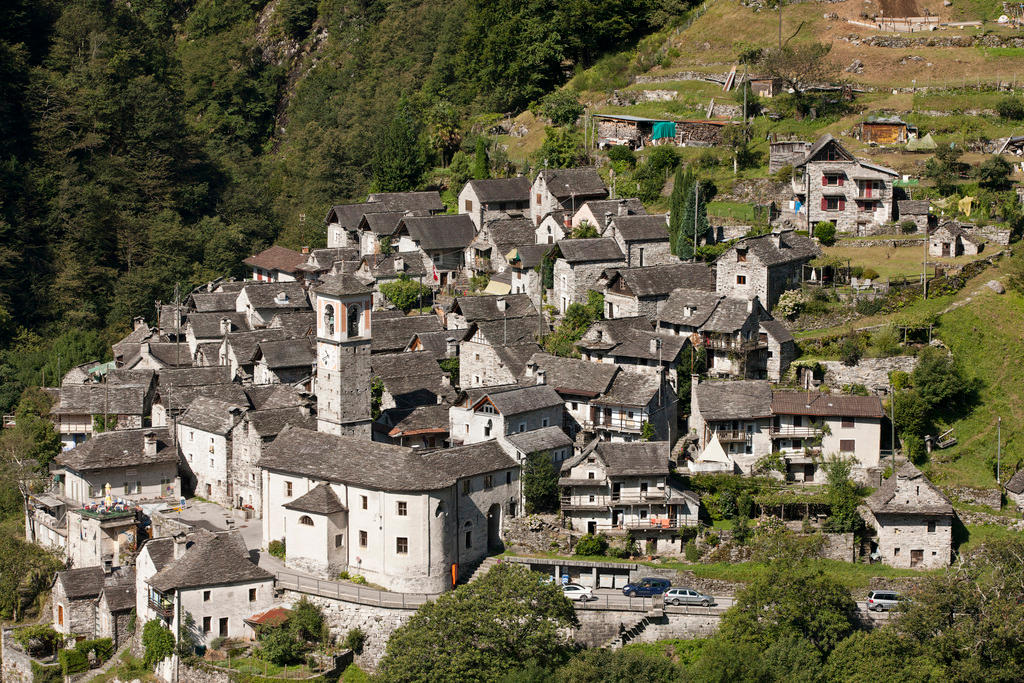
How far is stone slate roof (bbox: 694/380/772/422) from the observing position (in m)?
63.1

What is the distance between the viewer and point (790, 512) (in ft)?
197

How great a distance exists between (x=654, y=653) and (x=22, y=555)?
3170 cm

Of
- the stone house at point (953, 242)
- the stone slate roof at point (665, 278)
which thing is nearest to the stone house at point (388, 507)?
the stone slate roof at point (665, 278)

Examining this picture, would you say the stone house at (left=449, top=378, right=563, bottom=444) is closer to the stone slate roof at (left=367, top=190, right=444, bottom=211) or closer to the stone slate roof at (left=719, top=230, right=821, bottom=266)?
the stone slate roof at (left=719, top=230, right=821, bottom=266)

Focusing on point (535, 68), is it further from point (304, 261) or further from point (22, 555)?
point (22, 555)

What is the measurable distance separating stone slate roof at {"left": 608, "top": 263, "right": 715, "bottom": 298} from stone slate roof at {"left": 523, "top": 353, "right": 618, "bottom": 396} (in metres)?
6.60

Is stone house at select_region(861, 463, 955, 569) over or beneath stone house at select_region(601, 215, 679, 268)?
beneath

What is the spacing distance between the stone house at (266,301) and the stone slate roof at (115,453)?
14906mm

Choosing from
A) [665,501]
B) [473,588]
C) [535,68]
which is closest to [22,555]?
[473,588]

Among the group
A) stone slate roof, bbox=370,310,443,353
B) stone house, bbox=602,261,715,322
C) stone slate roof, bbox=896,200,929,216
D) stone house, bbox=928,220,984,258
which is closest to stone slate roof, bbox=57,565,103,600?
stone slate roof, bbox=370,310,443,353

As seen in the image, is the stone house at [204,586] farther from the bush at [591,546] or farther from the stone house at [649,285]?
the stone house at [649,285]

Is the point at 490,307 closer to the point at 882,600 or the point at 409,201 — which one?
the point at 409,201

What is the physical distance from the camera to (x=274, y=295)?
8575cm

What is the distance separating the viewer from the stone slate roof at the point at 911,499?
5756 centimetres
